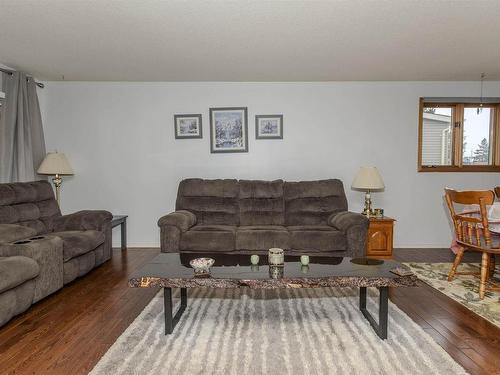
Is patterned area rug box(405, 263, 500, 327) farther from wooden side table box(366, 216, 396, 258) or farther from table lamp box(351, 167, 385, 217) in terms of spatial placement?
table lamp box(351, 167, 385, 217)

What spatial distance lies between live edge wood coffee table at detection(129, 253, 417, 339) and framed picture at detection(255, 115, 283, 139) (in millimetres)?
2606

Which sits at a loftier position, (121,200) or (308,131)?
(308,131)

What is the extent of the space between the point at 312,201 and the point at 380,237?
89 cm

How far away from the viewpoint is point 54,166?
14.1ft

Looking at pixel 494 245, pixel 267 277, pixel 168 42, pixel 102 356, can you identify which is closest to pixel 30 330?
pixel 102 356

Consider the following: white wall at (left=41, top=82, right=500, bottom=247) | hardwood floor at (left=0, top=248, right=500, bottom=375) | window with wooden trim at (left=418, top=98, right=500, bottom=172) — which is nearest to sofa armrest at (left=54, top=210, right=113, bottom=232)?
hardwood floor at (left=0, top=248, right=500, bottom=375)

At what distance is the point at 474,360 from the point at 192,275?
1671mm

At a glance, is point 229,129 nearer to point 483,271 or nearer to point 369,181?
point 369,181

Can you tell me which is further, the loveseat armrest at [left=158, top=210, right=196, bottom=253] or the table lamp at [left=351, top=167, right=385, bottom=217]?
the table lamp at [left=351, top=167, right=385, bottom=217]

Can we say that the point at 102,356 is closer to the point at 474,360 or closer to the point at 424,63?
the point at 474,360

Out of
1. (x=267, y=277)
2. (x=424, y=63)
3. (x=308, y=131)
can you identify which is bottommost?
(x=267, y=277)

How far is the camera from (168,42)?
3.30 metres

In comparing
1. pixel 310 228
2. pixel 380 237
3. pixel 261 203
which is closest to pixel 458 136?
pixel 380 237

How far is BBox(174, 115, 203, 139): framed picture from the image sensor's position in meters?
4.82
